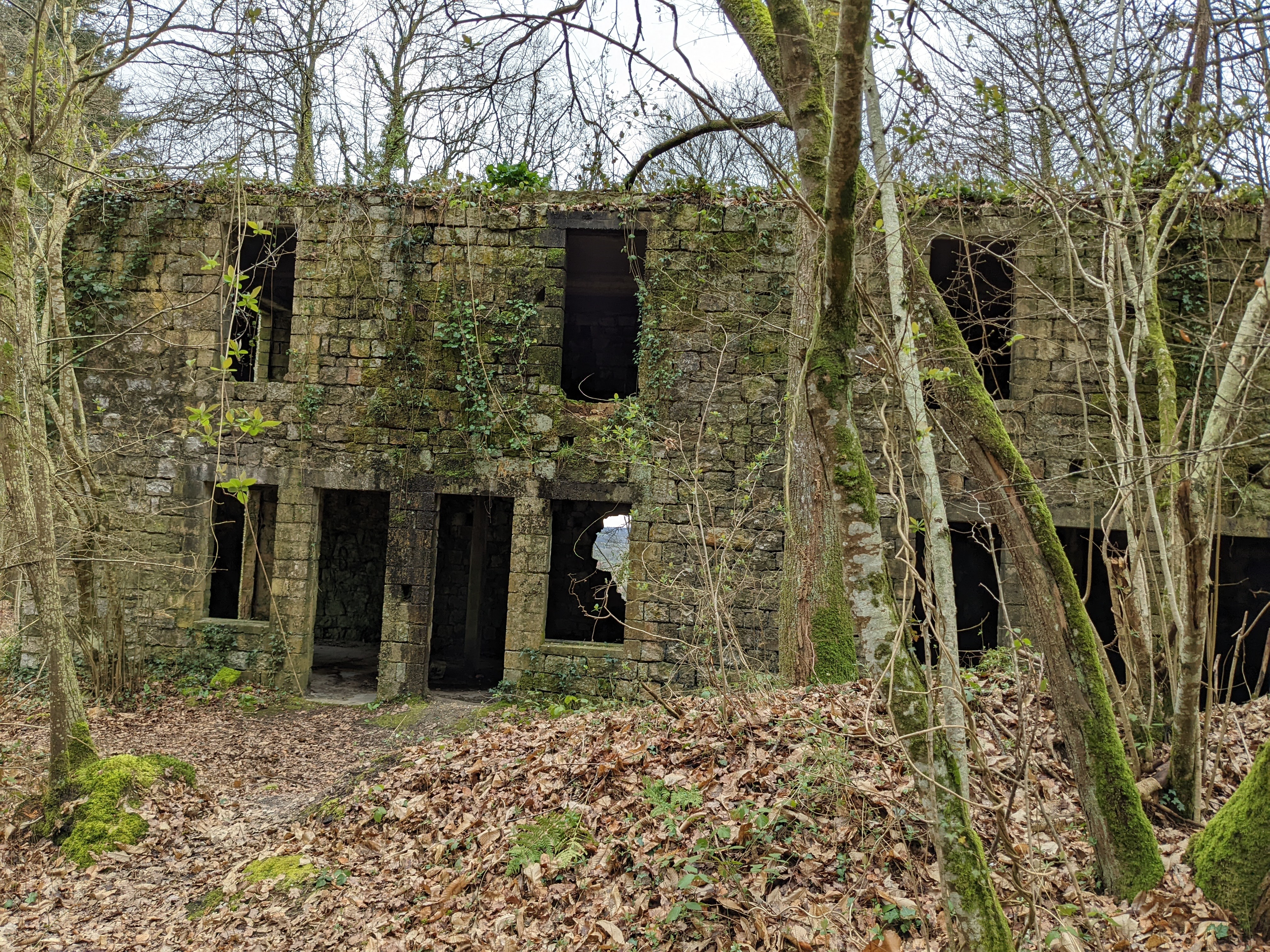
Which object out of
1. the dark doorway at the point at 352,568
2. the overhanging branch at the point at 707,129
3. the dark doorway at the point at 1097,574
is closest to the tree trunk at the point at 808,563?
the overhanging branch at the point at 707,129

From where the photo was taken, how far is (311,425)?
8.30 m

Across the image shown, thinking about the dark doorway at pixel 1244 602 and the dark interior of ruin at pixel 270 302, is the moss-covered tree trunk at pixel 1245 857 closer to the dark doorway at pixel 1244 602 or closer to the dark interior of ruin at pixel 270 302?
the dark doorway at pixel 1244 602

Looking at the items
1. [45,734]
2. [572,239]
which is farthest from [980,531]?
[45,734]

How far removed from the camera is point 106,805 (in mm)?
4941

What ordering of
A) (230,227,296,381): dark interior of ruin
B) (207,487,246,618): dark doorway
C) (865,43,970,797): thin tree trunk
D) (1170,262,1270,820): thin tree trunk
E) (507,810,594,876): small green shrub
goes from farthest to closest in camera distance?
(207,487,246,618): dark doorway → (230,227,296,381): dark interior of ruin → (507,810,594,876): small green shrub → (1170,262,1270,820): thin tree trunk → (865,43,970,797): thin tree trunk

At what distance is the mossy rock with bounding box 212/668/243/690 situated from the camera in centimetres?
809

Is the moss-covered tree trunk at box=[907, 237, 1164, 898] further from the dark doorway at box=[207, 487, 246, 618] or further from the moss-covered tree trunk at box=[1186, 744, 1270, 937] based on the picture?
the dark doorway at box=[207, 487, 246, 618]

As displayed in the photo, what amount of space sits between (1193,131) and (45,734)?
32.0 feet

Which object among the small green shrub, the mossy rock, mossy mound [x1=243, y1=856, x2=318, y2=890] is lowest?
mossy mound [x1=243, y1=856, x2=318, y2=890]

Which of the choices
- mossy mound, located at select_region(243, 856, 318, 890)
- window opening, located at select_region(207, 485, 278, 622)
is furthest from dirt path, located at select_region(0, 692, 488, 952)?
window opening, located at select_region(207, 485, 278, 622)

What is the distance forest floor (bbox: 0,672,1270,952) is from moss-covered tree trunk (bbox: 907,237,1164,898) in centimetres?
16

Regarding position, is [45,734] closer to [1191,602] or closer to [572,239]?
[572,239]

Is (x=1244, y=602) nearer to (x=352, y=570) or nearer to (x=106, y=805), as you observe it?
(x=106, y=805)

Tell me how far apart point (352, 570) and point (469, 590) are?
2663 mm
